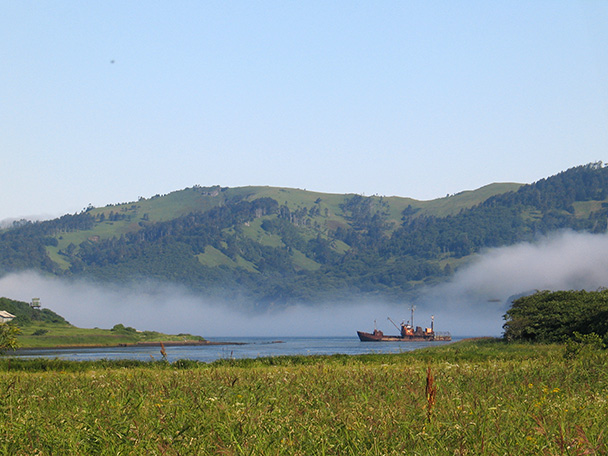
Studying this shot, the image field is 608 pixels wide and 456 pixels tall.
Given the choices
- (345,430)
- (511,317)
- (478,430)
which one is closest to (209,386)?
(345,430)

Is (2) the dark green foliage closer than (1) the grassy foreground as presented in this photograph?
No

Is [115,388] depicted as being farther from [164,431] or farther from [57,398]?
[164,431]

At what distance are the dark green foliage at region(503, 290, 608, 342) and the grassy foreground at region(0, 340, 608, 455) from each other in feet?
152

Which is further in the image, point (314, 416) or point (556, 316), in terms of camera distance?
point (556, 316)

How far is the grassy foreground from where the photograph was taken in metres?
11.5

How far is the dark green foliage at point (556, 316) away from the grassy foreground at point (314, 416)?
46.5 meters

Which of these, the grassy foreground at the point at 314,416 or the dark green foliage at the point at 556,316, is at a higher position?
the dark green foliage at the point at 556,316

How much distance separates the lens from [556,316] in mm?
73000

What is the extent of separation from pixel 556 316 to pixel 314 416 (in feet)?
211

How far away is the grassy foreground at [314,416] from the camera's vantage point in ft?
37.8

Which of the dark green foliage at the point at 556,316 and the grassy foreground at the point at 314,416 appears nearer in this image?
the grassy foreground at the point at 314,416

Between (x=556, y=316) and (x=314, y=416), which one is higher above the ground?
(x=556, y=316)

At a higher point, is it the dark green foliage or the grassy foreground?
the dark green foliage

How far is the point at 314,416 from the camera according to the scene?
46.6 ft
